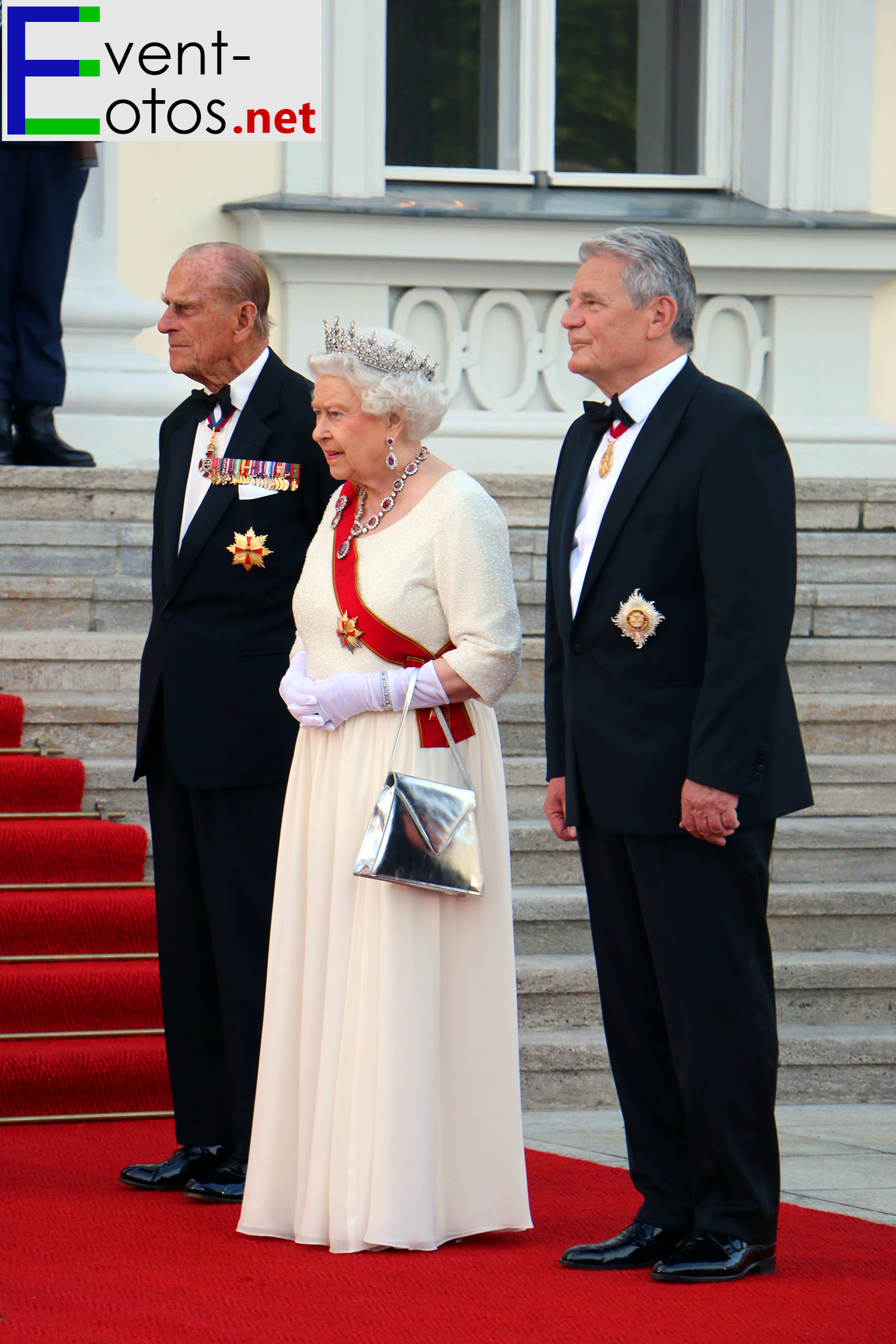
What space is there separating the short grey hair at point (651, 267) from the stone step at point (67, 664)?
3.02m

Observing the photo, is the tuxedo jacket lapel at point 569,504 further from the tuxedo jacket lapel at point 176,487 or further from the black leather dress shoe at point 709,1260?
the black leather dress shoe at point 709,1260

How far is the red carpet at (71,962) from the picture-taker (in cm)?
464

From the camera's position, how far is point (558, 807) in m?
3.46

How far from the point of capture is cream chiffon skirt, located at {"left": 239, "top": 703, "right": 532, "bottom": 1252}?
3.35m

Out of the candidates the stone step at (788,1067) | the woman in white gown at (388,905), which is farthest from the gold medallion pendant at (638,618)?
the stone step at (788,1067)

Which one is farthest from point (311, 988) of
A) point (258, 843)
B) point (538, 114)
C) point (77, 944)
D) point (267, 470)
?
point (538, 114)

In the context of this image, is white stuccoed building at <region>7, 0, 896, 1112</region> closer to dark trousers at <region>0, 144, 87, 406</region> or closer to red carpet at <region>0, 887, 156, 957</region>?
dark trousers at <region>0, 144, 87, 406</region>

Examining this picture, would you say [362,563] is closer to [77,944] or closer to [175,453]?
[175,453]

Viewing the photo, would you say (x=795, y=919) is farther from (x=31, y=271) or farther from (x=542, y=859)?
(x=31, y=271)

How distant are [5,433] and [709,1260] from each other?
4329 millimetres

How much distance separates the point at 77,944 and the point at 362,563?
202 centimetres

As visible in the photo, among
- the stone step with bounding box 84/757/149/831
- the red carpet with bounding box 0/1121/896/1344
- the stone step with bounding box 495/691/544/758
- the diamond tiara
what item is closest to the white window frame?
the stone step with bounding box 495/691/544/758

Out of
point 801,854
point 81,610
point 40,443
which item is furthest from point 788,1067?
point 40,443

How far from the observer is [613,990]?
333cm
